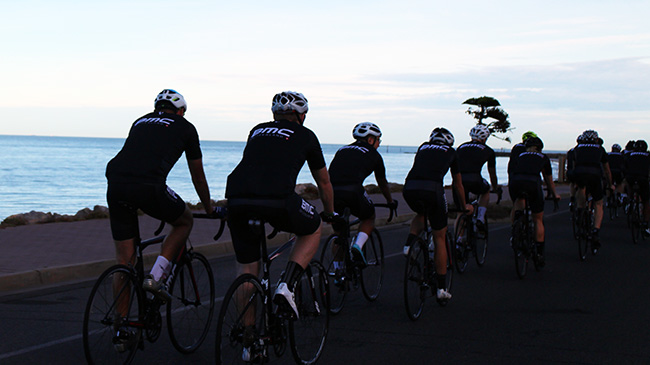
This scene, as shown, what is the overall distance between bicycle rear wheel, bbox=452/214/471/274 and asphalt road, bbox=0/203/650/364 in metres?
0.20

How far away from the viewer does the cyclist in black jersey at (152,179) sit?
5.56m

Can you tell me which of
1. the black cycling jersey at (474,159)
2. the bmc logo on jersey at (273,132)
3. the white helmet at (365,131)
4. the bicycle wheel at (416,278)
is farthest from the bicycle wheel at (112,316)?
the black cycling jersey at (474,159)

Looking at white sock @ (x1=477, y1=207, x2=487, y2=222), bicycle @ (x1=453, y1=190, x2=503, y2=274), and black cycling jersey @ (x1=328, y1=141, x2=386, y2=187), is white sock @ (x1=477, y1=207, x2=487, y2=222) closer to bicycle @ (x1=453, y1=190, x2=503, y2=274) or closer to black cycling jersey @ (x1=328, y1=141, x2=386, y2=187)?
bicycle @ (x1=453, y1=190, x2=503, y2=274)

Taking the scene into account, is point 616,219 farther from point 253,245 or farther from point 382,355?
point 253,245

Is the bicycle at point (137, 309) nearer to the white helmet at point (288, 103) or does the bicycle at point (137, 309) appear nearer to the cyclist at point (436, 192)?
the white helmet at point (288, 103)

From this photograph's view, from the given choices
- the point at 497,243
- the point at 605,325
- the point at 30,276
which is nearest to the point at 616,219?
the point at 497,243

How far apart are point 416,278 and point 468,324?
681mm

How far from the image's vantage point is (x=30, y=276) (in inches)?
365

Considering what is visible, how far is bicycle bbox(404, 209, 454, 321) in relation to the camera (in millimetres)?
7508

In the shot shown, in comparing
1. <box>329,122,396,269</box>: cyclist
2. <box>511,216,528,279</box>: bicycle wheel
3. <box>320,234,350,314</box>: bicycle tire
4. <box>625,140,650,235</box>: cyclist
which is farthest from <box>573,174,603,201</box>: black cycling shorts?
<box>320,234,350,314</box>: bicycle tire


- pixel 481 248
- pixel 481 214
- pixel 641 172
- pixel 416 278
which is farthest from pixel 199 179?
pixel 641 172

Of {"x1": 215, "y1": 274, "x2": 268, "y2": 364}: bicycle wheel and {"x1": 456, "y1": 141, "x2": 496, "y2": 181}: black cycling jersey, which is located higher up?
{"x1": 456, "y1": 141, "x2": 496, "y2": 181}: black cycling jersey

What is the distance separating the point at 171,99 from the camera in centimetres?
593

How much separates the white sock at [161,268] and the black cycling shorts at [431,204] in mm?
3260
